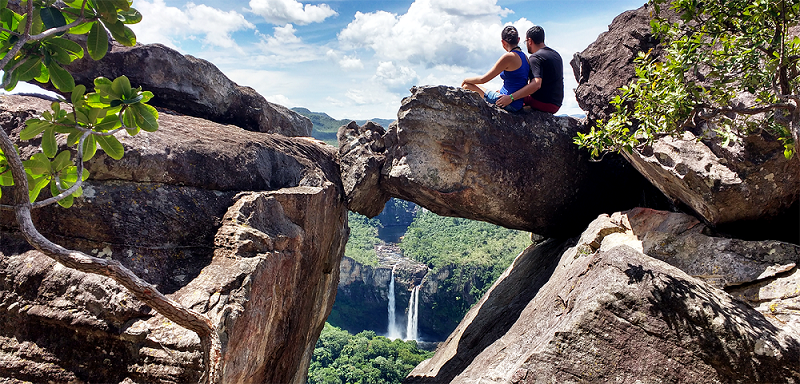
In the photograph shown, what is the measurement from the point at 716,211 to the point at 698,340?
6.41 ft

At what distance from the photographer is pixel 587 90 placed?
7.68 metres

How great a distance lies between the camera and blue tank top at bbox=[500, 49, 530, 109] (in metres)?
7.65

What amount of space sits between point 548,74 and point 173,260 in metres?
6.38

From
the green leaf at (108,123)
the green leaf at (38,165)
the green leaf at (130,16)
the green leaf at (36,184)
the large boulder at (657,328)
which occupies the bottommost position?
the large boulder at (657,328)

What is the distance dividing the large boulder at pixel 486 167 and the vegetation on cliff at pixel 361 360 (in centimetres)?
3526

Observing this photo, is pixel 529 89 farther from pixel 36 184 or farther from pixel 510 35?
pixel 36 184

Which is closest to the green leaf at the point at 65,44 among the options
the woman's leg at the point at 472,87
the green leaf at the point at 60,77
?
the green leaf at the point at 60,77

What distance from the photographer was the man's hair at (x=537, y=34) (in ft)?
25.5

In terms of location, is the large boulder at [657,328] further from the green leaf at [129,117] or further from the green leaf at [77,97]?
the green leaf at [77,97]

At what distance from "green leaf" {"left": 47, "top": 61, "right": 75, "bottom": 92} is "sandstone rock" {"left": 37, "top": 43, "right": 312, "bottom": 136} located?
5.44 meters

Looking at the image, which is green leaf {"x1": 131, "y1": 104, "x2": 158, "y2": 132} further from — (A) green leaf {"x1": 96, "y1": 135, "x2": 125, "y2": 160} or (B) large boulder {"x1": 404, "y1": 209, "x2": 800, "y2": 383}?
(B) large boulder {"x1": 404, "y1": 209, "x2": 800, "y2": 383}

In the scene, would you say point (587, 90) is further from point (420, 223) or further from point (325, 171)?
point (420, 223)

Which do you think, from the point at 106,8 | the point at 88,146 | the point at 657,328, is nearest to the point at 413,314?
the point at 657,328

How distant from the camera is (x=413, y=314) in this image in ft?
237
